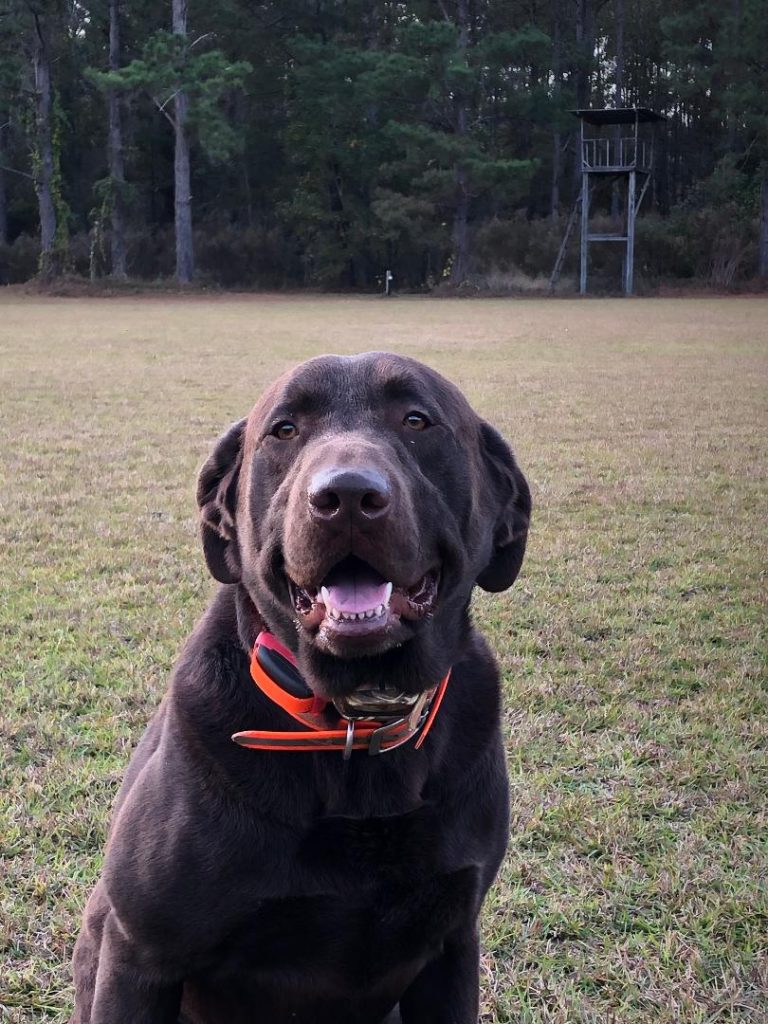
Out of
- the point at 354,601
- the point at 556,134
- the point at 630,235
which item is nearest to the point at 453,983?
the point at 354,601

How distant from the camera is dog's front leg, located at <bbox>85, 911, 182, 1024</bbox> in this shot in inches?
76.3

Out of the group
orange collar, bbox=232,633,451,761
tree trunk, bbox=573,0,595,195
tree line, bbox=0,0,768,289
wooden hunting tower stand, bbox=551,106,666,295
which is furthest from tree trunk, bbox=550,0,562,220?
orange collar, bbox=232,633,451,761

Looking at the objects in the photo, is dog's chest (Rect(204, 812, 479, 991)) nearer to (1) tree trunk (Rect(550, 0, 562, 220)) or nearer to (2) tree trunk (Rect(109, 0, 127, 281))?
(2) tree trunk (Rect(109, 0, 127, 281))

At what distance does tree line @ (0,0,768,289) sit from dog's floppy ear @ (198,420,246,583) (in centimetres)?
3619

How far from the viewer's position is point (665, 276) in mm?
39500

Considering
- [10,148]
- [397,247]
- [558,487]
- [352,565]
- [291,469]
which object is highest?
[10,148]

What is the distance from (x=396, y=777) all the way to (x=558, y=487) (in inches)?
214

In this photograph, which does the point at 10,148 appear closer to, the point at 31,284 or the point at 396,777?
the point at 31,284

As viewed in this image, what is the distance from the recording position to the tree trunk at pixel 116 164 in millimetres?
40469

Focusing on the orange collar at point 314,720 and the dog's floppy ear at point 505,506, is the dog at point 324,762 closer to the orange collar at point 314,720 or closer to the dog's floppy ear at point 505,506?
the orange collar at point 314,720

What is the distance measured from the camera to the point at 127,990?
1938 mm

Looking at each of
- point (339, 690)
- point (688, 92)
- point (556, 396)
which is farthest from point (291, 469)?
point (688, 92)

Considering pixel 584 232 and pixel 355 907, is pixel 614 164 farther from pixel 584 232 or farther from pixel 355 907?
pixel 355 907

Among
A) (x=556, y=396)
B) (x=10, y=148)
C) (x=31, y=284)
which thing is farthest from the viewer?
(x=10, y=148)
